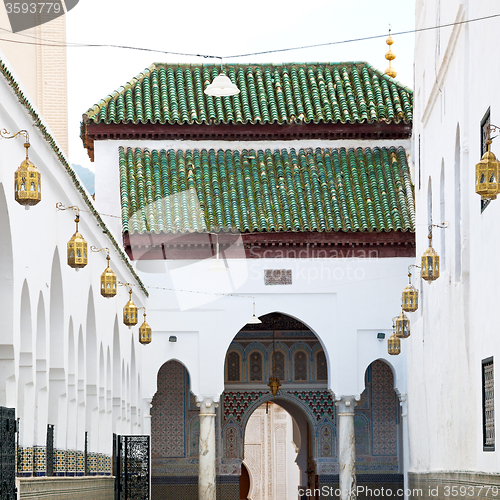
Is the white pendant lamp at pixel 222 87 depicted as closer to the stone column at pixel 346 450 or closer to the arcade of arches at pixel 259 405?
the stone column at pixel 346 450

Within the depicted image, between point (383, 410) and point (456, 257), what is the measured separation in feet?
28.9

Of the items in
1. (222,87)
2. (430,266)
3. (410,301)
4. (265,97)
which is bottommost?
(410,301)

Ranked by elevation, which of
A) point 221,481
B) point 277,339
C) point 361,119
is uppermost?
point 361,119

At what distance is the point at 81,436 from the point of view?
1093 centimetres

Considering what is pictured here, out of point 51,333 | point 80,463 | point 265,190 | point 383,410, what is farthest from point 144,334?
point 383,410

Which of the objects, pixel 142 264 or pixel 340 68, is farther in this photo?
pixel 340 68

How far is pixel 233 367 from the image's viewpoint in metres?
19.5

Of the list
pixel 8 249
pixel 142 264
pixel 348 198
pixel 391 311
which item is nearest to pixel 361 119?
pixel 348 198

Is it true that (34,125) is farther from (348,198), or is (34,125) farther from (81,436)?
(348,198)

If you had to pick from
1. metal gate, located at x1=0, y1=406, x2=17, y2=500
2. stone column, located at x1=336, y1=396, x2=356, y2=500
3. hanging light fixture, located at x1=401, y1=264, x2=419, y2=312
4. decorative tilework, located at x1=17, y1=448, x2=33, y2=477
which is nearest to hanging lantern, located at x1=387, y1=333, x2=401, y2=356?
stone column, located at x1=336, y1=396, x2=356, y2=500

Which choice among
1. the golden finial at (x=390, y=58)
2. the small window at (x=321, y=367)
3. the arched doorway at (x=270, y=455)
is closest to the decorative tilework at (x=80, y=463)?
the small window at (x=321, y=367)

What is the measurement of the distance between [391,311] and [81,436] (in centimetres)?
719

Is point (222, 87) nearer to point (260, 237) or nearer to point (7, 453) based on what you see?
point (260, 237)

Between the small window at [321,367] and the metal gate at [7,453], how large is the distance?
12.5 m
